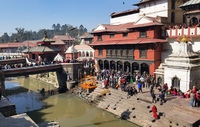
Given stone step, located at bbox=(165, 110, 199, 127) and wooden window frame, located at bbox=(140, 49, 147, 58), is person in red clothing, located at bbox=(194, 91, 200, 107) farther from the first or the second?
wooden window frame, located at bbox=(140, 49, 147, 58)

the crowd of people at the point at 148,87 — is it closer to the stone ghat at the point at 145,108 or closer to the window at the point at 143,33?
the stone ghat at the point at 145,108

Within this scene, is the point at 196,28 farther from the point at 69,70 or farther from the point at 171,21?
the point at 69,70

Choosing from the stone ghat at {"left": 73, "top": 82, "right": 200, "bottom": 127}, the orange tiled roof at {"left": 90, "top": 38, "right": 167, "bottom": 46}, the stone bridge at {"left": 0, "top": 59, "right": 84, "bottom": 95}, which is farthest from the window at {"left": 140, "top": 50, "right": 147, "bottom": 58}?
the stone bridge at {"left": 0, "top": 59, "right": 84, "bottom": 95}

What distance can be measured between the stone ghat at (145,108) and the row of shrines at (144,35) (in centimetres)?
611

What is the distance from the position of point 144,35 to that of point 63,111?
14152 mm

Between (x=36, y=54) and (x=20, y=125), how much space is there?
3525 centimetres

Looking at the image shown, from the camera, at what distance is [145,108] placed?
738 inches

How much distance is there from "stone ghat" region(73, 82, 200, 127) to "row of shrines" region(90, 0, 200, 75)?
611 cm

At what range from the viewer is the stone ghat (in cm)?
1564

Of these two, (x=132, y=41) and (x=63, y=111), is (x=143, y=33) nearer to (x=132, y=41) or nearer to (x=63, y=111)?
(x=132, y=41)

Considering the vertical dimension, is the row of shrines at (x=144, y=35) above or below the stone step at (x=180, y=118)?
above

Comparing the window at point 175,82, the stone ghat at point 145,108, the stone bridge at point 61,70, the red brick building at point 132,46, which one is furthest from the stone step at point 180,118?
the stone bridge at point 61,70

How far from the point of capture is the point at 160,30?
85.0 ft

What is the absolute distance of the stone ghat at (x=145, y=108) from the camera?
15.6 meters
